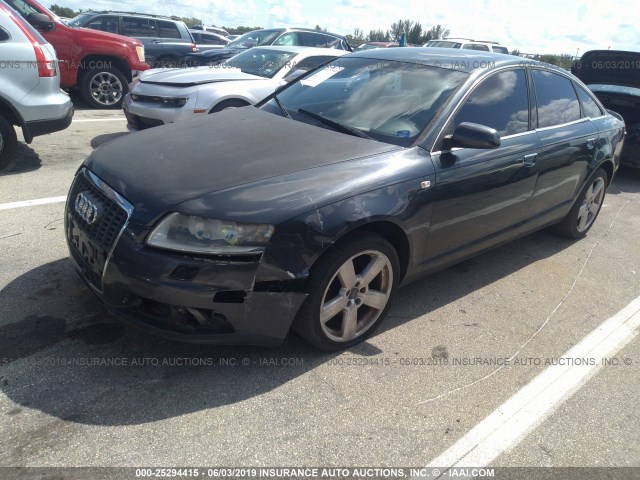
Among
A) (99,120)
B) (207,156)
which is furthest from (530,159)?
(99,120)

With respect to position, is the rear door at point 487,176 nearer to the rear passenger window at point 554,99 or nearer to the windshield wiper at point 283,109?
the rear passenger window at point 554,99

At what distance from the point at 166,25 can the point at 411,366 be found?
13200mm

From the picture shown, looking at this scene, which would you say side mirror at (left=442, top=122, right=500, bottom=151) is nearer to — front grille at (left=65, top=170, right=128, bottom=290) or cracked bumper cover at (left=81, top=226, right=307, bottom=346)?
cracked bumper cover at (left=81, top=226, right=307, bottom=346)

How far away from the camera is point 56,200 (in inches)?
189

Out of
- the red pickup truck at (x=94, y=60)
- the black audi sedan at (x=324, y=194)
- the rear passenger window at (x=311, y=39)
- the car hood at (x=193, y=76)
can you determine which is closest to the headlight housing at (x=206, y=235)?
the black audi sedan at (x=324, y=194)

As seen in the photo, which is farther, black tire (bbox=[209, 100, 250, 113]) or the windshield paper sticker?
black tire (bbox=[209, 100, 250, 113])

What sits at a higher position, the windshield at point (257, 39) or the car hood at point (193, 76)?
the windshield at point (257, 39)

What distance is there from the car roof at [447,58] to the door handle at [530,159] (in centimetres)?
71

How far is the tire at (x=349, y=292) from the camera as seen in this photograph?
2650 mm

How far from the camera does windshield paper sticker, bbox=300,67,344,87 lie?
4.04 metres

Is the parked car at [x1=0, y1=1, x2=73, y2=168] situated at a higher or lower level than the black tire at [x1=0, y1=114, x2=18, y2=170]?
higher

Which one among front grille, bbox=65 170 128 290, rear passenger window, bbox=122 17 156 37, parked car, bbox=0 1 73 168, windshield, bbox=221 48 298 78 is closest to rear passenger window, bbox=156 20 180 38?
rear passenger window, bbox=122 17 156 37

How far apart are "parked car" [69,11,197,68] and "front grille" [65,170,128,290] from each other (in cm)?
1128

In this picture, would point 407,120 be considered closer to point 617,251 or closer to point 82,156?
point 617,251
